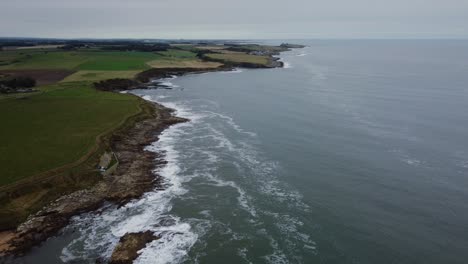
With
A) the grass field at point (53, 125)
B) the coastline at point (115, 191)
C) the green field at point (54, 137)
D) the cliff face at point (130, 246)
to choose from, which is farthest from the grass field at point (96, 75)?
the cliff face at point (130, 246)

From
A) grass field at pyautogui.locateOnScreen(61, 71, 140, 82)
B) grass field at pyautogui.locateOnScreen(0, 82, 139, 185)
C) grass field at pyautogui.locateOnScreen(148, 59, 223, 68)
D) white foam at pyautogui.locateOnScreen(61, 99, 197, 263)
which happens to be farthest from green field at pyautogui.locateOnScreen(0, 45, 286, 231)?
grass field at pyautogui.locateOnScreen(148, 59, 223, 68)

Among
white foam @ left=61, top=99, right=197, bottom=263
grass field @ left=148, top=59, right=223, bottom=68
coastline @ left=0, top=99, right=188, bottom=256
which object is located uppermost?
grass field @ left=148, top=59, right=223, bottom=68

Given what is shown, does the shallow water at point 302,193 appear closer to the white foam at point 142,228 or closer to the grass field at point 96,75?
the white foam at point 142,228

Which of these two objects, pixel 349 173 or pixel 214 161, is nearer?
pixel 349 173

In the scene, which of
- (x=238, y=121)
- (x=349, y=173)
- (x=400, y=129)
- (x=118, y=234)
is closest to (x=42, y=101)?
(x=238, y=121)

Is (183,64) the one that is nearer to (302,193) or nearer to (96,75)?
(96,75)

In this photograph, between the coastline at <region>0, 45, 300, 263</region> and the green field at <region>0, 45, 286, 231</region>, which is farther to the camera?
the green field at <region>0, 45, 286, 231</region>

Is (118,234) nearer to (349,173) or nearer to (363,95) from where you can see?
(349,173)

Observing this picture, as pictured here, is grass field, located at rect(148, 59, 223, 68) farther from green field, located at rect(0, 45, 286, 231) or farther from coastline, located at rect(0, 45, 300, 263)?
coastline, located at rect(0, 45, 300, 263)
